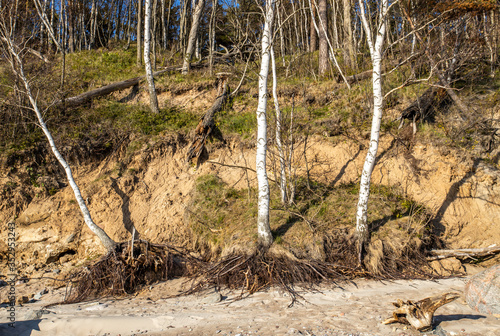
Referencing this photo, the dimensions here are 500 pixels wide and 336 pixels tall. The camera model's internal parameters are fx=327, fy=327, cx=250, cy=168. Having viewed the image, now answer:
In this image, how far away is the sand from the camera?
Answer: 488cm

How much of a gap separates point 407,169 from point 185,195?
6588 millimetres

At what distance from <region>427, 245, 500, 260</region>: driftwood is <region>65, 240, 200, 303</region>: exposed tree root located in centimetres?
567

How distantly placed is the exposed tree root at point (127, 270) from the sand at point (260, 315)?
445 mm

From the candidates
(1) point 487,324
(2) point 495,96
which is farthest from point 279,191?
(2) point 495,96

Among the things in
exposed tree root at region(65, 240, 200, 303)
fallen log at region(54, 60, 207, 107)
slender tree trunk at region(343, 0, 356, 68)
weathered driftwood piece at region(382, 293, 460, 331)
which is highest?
slender tree trunk at region(343, 0, 356, 68)

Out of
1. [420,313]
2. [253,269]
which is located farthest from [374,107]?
[253,269]

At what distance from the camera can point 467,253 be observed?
747 centimetres

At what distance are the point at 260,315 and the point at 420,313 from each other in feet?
8.03

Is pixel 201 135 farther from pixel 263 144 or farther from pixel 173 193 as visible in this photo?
pixel 263 144

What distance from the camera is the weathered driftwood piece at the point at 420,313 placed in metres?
4.59

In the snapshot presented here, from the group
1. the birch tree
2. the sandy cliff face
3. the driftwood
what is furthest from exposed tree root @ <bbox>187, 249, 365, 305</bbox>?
the sandy cliff face

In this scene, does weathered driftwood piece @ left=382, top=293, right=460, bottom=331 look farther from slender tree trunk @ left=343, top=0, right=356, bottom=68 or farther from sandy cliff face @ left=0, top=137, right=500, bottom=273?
slender tree trunk @ left=343, top=0, right=356, bottom=68

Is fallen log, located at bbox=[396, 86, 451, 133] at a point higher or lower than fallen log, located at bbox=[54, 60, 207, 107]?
lower

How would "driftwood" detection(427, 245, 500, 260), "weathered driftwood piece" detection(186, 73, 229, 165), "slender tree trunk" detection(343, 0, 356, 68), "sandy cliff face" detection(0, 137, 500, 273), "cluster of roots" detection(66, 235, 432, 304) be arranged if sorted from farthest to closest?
"slender tree trunk" detection(343, 0, 356, 68), "weathered driftwood piece" detection(186, 73, 229, 165), "sandy cliff face" detection(0, 137, 500, 273), "driftwood" detection(427, 245, 500, 260), "cluster of roots" detection(66, 235, 432, 304)
